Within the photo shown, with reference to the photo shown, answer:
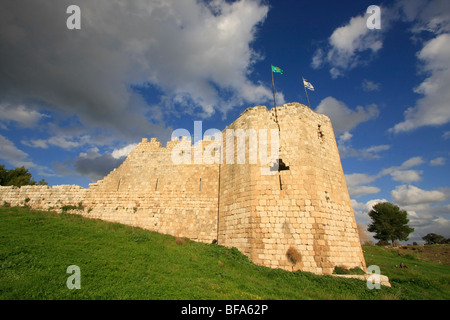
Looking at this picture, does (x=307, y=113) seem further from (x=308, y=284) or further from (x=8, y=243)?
(x=8, y=243)

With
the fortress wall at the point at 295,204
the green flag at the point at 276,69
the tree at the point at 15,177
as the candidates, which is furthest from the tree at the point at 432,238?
the tree at the point at 15,177

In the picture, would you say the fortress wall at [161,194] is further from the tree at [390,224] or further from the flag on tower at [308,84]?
the tree at [390,224]

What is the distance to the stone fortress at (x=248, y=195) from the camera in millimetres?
11062

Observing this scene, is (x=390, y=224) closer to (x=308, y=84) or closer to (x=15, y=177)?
(x=308, y=84)

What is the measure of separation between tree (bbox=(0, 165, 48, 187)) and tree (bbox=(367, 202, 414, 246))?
53073 millimetres

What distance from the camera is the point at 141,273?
314 inches

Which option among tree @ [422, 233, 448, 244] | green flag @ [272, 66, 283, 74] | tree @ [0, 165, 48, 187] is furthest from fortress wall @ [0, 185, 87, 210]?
tree @ [422, 233, 448, 244]

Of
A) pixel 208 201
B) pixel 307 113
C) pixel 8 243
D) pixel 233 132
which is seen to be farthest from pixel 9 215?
pixel 307 113

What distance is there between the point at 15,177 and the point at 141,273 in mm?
25940

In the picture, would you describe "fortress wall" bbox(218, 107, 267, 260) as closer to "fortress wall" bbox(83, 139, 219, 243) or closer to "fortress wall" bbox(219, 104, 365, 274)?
"fortress wall" bbox(219, 104, 365, 274)

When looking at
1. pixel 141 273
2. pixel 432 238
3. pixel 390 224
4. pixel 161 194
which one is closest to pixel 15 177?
pixel 161 194
